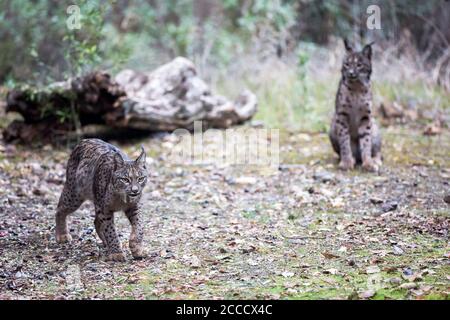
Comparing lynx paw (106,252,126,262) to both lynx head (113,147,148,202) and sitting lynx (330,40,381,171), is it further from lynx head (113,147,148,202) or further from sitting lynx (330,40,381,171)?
sitting lynx (330,40,381,171)

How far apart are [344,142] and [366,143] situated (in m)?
0.30

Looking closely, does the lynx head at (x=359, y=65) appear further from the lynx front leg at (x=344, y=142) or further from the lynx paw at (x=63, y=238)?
the lynx paw at (x=63, y=238)

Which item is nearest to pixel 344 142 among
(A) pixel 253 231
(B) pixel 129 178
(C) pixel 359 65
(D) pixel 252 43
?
(C) pixel 359 65

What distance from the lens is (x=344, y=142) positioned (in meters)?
9.64

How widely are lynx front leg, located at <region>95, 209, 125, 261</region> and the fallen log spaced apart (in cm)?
383

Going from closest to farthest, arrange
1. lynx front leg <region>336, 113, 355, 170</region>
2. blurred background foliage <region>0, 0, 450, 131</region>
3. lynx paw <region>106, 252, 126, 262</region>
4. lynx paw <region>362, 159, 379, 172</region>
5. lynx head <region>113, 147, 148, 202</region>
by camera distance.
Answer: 1. lynx head <region>113, 147, 148, 202</region>
2. lynx paw <region>106, 252, 126, 262</region>
3. lynx paw <region>362, 159, 379, 172</region>
4. lynx front leg <region>336, 113, 355, 170</region>
5. blurred background foliage <region>0, 0, 450, 131</region>

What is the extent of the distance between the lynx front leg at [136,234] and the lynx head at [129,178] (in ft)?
0.67

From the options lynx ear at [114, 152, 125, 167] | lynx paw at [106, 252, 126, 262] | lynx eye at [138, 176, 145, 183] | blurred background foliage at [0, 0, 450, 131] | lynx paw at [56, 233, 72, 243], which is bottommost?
lynx paw at [106, 252, 126, 262]

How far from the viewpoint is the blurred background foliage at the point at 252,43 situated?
12.8m

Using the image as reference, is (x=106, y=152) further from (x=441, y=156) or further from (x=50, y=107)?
(x=441, y=156)

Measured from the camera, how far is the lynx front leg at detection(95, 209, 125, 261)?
6324 mm

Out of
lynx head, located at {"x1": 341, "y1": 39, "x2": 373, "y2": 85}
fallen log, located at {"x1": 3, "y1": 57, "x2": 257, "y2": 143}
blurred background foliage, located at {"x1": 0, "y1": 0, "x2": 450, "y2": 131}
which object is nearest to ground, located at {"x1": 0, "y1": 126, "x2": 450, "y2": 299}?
fallen log, located at {"x1": 3, "y1": 57, "x2": 257, "y2": 143}

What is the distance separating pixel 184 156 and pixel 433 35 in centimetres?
786

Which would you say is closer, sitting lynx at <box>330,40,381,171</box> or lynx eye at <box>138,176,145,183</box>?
lynx eye at <box>138,176,145,183</box>
